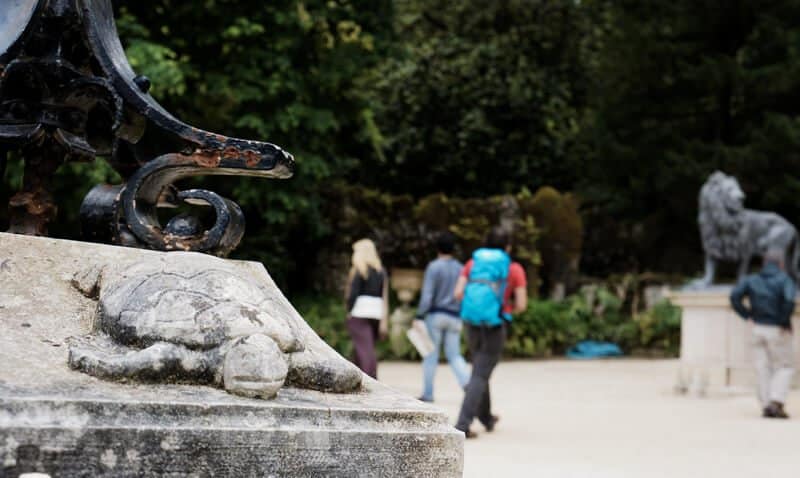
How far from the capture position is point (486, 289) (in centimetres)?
971

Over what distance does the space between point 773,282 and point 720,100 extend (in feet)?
49.2

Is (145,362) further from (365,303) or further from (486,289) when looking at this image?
(365,303)

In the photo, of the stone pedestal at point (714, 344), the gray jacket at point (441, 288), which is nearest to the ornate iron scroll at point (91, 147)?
the gray jacket at point (441, 288)

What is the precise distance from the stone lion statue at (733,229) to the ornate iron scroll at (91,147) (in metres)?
14.1

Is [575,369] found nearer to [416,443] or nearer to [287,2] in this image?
[287,2]

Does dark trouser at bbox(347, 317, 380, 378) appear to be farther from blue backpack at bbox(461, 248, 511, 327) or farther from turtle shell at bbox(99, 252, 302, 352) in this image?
turtle shell at bbox(99, 252, 302, 352)

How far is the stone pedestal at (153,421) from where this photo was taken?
356 centimetres

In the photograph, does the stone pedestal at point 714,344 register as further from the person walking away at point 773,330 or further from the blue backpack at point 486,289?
the blue backpack at point 486,289

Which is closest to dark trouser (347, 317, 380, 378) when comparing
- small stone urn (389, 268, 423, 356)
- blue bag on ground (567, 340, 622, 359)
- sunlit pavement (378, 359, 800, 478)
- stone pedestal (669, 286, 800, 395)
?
sunlit pavement (378, 359, 800, 478)

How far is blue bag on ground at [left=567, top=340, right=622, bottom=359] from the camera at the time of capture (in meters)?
23.6

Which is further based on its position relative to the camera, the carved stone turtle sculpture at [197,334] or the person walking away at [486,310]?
the person walking away at [486,310]

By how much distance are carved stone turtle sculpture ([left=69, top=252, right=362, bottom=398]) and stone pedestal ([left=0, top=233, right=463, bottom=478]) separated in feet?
0.18

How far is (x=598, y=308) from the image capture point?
82.3ft

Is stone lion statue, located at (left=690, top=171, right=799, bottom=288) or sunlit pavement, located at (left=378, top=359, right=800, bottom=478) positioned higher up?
stone lion statue, located at (left=690, top=171, right=799, bottom=288)
